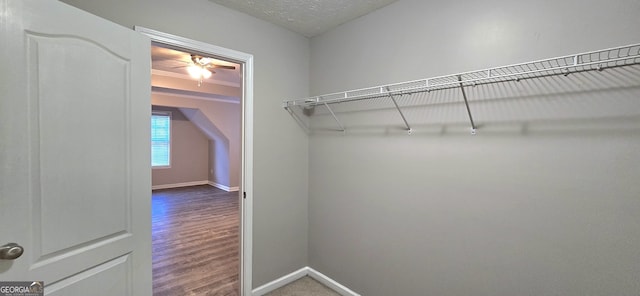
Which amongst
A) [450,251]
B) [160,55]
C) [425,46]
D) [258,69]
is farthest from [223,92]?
[450,251]

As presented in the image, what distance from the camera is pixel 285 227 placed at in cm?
236

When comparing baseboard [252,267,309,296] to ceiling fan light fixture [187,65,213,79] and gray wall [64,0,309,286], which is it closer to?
gray wall [64,0,309,286]

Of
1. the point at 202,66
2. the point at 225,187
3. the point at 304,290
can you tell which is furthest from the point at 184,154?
the point at 304,290

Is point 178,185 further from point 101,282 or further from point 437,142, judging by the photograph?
point 437,142

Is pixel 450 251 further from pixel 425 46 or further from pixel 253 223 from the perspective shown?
pixel 253 223

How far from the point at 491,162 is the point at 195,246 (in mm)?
3341

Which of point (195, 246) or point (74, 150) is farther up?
point (74, 150)

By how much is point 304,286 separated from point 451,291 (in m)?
1.27

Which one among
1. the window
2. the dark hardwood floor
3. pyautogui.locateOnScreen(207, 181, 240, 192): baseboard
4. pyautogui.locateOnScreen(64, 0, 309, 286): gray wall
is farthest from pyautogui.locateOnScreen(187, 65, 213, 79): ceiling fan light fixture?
the window

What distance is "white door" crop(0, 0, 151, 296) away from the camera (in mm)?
984

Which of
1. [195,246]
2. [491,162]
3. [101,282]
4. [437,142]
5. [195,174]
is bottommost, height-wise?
[195,246]

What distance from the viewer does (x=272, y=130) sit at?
7.29 feet

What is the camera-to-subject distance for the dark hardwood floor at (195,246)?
243 cm

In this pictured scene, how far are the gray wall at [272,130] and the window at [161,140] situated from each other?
554cm
